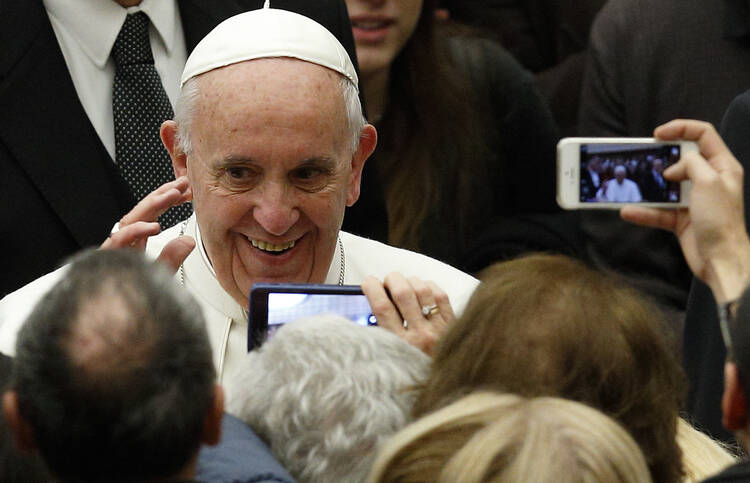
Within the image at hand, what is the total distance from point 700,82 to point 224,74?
188 centimetres

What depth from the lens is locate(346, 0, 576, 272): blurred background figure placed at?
437 cm

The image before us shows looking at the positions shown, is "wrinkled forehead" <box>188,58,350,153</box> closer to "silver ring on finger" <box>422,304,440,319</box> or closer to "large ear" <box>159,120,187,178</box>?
"large ear" <box>159,120,187,178</box>

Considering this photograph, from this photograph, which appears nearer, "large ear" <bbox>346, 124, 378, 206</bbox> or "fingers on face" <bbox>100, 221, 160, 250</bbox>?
"fingers on face" <bbox>100, 221, 160, 250</bbox>

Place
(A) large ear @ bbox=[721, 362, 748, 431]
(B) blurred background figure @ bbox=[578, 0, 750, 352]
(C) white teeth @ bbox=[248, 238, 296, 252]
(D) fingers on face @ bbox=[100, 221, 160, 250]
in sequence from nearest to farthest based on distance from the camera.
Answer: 1. (A) large ear @ bbox=[721, 362, 748, 431]
2. (D) fingers on face @ bbox=[100, 221, 160, 250]
3. (C) white teeth @ bbox=[248, 238, 296, 252]
4. (B) blurred background figure @ bbox=[578, 0, 750, 352]

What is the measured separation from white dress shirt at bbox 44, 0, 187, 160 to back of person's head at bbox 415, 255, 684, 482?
1.76 m

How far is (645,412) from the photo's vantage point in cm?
195

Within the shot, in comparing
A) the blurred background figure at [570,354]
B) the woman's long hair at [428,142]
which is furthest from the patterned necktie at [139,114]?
the blurred background figure at [570,354]

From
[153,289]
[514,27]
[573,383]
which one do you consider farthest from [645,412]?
[514,27]

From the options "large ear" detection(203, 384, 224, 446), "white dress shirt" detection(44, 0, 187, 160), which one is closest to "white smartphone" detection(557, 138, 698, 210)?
"white dress shirt" detection(44, 0, 187, 160)

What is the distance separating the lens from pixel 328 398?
1988mm

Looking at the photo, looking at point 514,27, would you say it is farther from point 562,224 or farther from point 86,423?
point 86,423

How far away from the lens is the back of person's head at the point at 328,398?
6.49 ft

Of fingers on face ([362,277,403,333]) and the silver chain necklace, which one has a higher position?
fingers on face ([362,277,403,333])

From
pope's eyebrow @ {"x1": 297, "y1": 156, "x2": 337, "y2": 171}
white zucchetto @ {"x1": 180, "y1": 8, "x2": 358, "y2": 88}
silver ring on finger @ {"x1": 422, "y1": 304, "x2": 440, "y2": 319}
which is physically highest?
white zucchetto @ {"x1": 180, "y1": 8, "x2": 358, "y2": 88}
